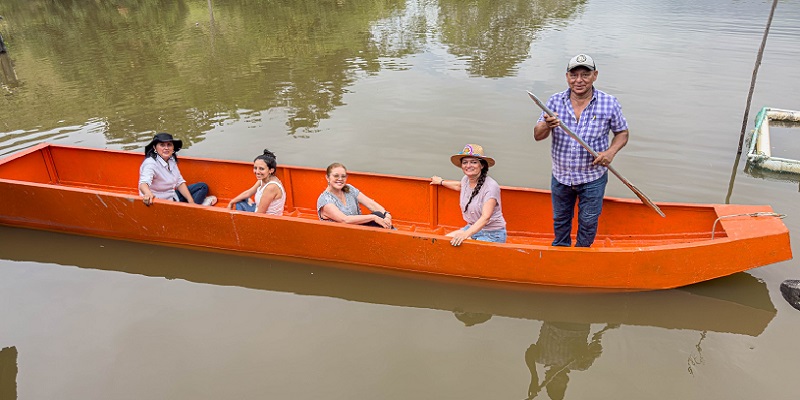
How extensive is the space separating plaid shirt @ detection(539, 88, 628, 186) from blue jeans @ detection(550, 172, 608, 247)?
0.11 meters

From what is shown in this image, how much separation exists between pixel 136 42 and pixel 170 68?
5.13m

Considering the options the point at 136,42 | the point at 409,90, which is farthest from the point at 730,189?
the point at 136,42

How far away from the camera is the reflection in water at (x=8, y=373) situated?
4148mm

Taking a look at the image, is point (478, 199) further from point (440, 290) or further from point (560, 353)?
point (560, 353)

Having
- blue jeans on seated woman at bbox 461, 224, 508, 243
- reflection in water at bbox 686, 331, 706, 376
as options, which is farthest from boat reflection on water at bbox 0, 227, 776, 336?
blue jeans on seated woman at bbox 461, 224, 508, 243

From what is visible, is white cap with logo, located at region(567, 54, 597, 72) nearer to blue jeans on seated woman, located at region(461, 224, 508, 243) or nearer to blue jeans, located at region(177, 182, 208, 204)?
blue jeans on seated woman, located at region(461, 224, 508, 243)

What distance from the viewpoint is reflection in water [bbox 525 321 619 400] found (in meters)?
4.23

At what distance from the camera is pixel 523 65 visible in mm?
14086

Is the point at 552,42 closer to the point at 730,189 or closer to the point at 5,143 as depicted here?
the point at 730,189

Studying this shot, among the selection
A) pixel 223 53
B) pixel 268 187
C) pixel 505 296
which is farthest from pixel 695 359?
pixel 223 53

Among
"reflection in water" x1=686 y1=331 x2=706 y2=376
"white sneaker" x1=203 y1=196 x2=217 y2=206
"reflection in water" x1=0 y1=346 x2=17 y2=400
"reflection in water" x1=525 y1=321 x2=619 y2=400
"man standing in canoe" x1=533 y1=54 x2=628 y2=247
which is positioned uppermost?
"man standing in canoe" x1=533 y1=54 x2=628 y2=247

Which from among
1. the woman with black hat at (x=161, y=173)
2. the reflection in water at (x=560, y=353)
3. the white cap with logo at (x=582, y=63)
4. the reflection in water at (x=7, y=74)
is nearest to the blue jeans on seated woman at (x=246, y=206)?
the woman with black hat at (x=161, y=173)

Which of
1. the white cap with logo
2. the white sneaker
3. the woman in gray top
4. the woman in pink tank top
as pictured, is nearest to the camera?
the white cap with logo

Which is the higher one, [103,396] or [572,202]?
[572,202]
